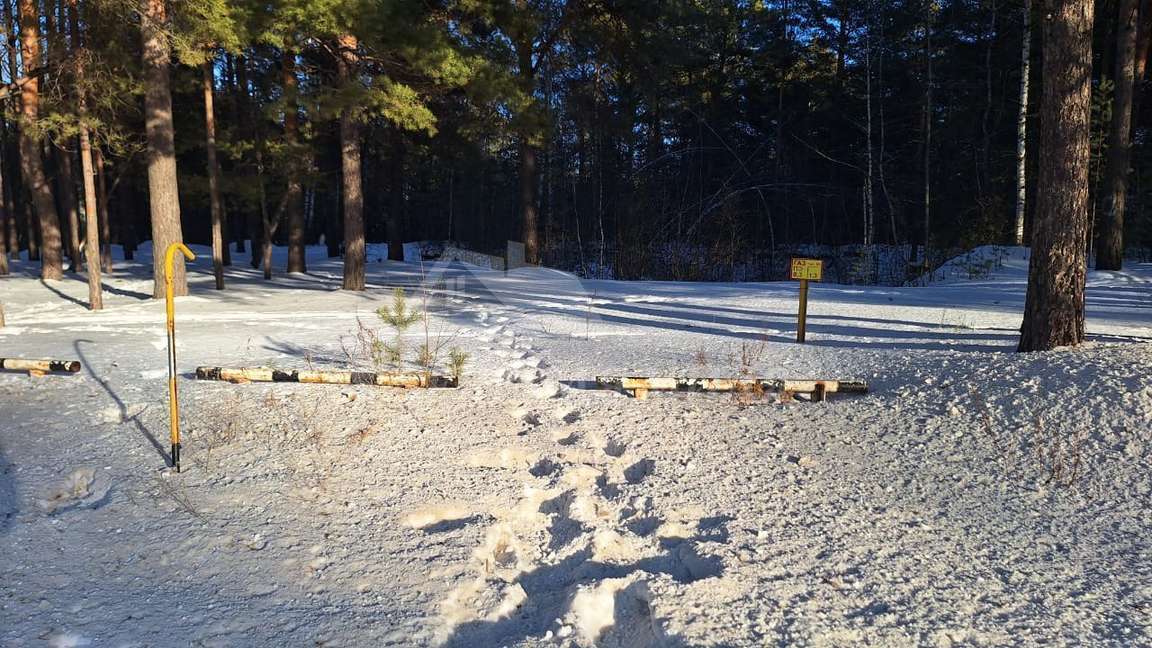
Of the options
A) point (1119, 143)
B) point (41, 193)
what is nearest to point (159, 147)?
point (41, 193)

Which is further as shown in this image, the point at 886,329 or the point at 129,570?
the point at 886,329

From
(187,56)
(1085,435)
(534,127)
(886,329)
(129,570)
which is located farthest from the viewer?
(534,127)

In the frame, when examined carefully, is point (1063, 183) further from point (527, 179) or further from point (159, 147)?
point (527, 179)

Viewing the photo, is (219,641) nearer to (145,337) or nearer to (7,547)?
(7,547)

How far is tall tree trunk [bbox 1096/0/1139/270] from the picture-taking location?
13.9 m

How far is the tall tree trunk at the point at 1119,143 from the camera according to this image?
13.9 meters

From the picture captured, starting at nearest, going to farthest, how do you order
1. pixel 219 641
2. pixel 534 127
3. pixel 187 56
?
pixel 219 641, pixel 187 56, pixel 534 127

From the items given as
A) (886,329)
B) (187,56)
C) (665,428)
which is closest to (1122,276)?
(886,329)

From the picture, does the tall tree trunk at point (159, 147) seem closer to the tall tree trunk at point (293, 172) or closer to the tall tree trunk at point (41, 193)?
the tall tree trunk at point (293, 172)

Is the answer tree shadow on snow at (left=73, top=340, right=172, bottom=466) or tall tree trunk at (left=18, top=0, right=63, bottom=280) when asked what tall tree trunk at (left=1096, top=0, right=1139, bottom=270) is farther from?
tall tree trunk at (left=18, top=0, right=63, bottom=280)

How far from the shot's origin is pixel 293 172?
54.6 feet

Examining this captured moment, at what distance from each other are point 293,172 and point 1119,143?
746 inches

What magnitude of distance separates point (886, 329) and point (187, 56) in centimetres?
1086

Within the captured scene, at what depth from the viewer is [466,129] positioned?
54.0 feet
